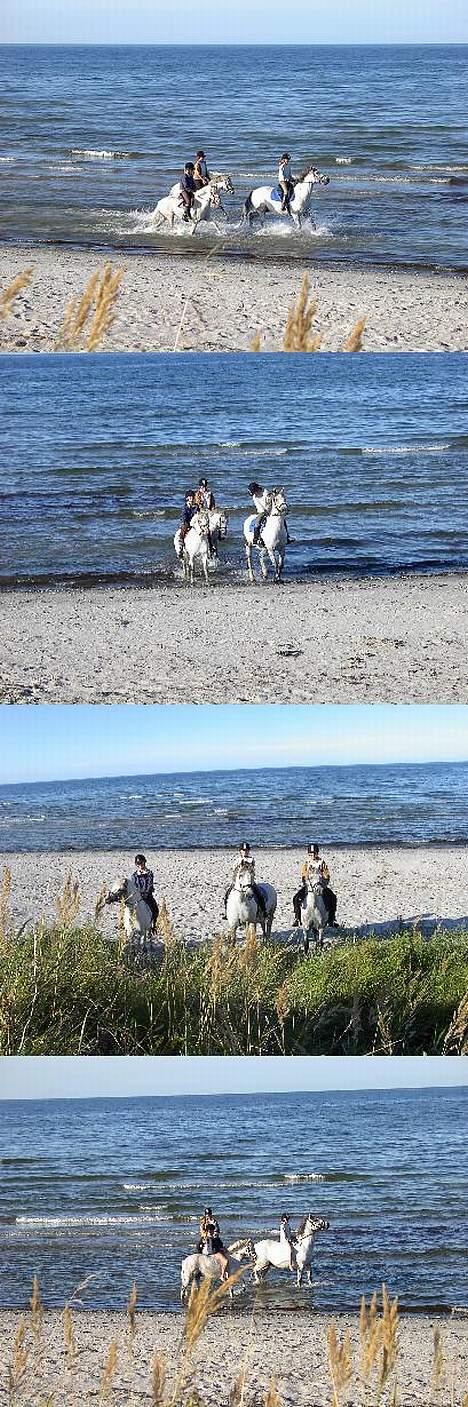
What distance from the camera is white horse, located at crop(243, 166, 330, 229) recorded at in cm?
1341

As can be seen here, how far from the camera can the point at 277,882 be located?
16516 millimetres

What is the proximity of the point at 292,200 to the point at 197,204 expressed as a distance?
3.00 ft

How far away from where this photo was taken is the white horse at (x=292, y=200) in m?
13.4

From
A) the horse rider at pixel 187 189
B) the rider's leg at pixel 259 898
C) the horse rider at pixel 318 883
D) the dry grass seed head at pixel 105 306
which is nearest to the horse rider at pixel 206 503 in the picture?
the dry grass seed head at pixel 105 306

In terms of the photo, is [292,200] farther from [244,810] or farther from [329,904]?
[244,810]

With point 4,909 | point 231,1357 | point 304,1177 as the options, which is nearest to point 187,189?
point 4,909

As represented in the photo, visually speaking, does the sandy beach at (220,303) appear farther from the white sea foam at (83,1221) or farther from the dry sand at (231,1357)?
the dry sand at (231,1357)

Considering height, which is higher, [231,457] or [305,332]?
[305,332]

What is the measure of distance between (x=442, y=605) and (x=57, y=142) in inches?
252

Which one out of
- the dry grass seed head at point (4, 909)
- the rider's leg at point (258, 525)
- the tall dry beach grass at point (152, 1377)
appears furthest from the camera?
the rider's leg at point (258, 525)

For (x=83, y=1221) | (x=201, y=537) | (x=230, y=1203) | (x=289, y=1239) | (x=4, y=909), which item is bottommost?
(x=230, y=1203)

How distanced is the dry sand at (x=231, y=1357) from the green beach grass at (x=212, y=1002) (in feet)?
5.32

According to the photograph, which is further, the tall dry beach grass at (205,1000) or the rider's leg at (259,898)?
the rider's leg at (259,898)

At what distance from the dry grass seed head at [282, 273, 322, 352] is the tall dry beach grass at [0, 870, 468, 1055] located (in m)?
5.63
